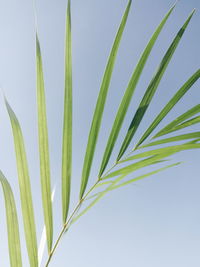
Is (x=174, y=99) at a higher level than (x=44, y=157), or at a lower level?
higher

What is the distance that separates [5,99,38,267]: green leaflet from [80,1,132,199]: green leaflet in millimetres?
165

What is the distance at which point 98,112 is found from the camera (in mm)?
735

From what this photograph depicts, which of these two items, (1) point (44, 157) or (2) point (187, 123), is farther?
(2) point (187, 123)

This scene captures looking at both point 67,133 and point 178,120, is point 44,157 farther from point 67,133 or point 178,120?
point 178,120

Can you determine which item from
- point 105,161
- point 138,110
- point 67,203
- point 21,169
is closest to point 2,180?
point 21,169

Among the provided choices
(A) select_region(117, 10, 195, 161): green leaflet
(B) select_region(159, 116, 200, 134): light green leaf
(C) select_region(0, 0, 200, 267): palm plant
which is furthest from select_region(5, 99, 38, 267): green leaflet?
(B) select_region(159, 116, 200, 134): light green leaf

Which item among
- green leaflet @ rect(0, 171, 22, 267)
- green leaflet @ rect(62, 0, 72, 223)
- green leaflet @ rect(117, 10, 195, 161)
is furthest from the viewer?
green leaflet @ rect(117, 10, 195, 161)

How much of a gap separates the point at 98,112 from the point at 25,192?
0.27 m

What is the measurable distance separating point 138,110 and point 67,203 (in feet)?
1.01

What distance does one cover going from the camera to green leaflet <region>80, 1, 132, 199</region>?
2.38 feet

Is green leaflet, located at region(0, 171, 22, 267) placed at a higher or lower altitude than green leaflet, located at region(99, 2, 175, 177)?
lower

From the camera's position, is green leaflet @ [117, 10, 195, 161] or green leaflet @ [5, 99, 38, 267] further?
green leaflet @ [117, 10, 195, 161]

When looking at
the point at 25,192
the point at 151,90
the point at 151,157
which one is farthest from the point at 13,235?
the point at 151,90

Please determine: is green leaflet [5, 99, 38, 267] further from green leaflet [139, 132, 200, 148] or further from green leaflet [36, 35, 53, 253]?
green leaflet [139, 132, 200, 148]
